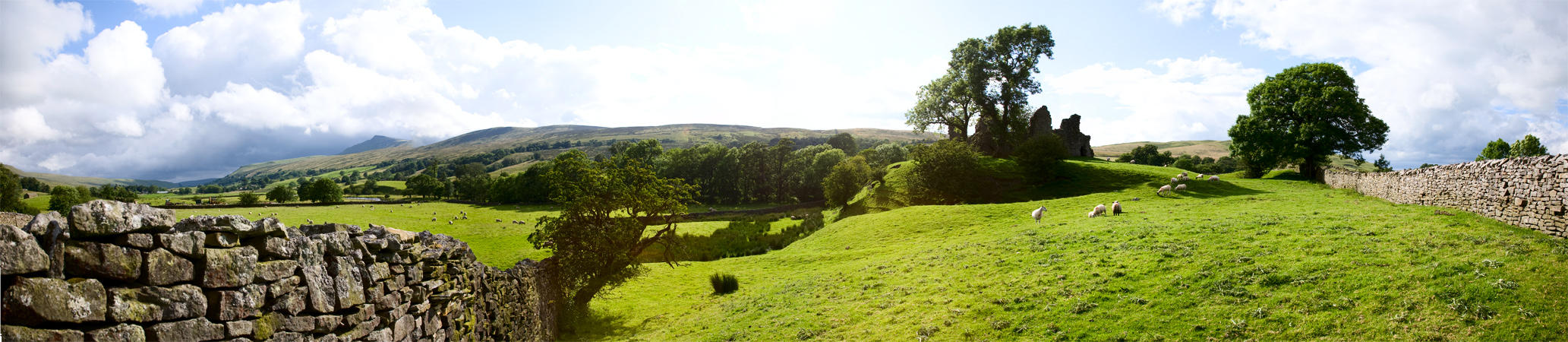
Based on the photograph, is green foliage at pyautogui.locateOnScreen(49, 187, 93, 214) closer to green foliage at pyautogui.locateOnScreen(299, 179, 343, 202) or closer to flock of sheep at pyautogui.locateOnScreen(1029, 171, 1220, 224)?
flock of sheep at pyautogui.locateOnScreen(1029, 171, 1220, 224)

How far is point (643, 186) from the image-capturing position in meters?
19.9

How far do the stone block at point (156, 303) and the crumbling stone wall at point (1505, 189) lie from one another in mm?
22706

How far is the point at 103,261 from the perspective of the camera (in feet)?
14.3

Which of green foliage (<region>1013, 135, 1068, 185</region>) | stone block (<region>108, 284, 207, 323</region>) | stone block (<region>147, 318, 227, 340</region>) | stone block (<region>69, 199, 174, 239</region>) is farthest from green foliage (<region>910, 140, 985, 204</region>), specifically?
stone block (<region>69, 199, 174, 239</region>)

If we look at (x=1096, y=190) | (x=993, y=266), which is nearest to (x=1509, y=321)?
(x=993, y=266)

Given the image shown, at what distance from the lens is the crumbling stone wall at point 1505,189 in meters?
12.5

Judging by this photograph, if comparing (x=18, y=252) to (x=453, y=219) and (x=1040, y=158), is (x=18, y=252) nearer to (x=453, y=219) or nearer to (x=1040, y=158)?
(x=1040, y=158)

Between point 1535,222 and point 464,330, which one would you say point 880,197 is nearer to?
point 1535,222

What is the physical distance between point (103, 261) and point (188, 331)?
93 cm

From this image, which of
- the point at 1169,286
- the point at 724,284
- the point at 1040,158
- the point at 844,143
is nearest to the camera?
the point at 1169,286

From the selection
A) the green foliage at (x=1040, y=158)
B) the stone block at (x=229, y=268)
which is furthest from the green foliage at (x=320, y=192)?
the stone block at (x=229, y=268)

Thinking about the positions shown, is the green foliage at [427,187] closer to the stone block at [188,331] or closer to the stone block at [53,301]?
the stone block at [188,331]

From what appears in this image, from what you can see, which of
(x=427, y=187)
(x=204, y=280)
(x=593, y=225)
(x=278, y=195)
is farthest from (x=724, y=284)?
(x=427, y=187)

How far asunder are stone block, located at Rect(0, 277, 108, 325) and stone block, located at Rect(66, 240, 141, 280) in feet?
0.29
